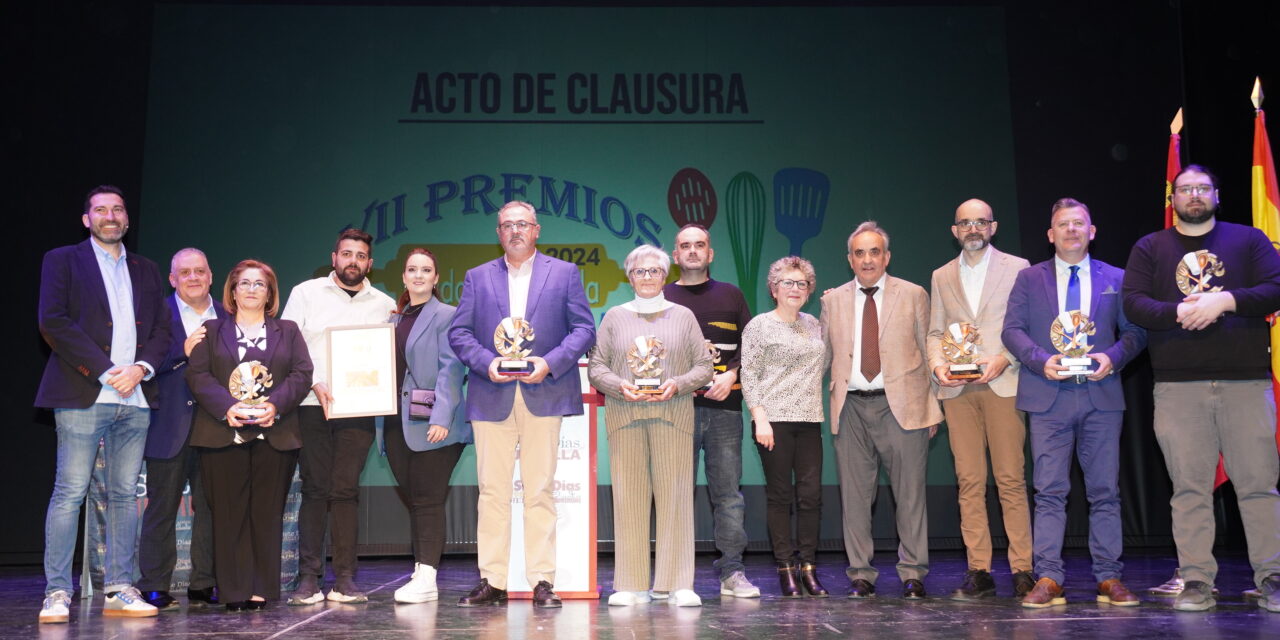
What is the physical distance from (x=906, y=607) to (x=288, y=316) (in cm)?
314

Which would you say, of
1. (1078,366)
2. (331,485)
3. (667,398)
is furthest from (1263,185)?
(331,485)

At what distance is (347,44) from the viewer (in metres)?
7.56

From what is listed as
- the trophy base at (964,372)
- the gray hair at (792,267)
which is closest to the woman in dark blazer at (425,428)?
the gray hair at (792,267)

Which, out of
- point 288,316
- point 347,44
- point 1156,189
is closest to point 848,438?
point 288,316

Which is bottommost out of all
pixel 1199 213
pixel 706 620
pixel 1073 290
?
pixel 706 620

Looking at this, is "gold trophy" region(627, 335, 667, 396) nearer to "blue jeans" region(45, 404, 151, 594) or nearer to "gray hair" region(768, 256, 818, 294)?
"gray hair" region(768, 256, 818, 294)

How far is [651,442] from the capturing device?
436cm

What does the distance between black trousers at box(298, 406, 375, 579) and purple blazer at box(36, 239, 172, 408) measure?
69cm

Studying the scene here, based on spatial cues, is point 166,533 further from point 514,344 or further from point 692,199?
point 692,199

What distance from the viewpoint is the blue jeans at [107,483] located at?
4.09 metres

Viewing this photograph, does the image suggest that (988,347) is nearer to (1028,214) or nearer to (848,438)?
(848,438)

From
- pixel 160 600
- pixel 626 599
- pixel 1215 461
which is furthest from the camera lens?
pixel 160 600

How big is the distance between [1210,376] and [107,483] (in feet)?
15.5

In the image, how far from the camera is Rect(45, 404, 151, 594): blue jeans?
4086mm
